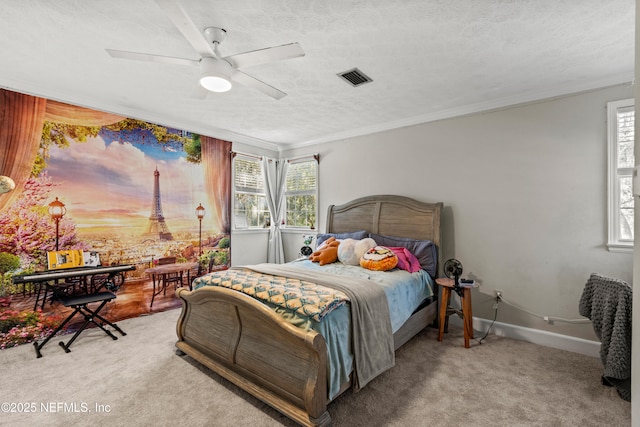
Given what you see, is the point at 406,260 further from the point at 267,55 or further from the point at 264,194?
the point at 264,194

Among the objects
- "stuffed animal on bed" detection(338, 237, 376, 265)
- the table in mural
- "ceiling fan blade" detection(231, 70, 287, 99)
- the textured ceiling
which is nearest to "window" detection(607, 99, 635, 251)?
the textured ceiling

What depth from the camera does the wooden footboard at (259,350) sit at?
1646 mm

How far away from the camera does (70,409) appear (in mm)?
1904

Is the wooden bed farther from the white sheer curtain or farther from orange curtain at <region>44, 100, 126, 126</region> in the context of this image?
the white sheer curtain

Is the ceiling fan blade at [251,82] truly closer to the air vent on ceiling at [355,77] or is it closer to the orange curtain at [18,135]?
the air vent on ceiling at [355,77]

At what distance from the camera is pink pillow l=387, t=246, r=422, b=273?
10.1 feet

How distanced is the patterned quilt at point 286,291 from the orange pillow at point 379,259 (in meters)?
0.96

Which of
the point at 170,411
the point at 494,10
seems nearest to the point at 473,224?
the point at 494,10

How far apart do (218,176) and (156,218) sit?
3.59 feet

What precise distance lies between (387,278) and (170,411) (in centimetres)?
192

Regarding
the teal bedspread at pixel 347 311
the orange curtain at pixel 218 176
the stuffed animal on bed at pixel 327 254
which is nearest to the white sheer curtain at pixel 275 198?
the orange curtain at pixel 218 176

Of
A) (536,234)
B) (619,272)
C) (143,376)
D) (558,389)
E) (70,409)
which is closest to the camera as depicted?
(70,409)

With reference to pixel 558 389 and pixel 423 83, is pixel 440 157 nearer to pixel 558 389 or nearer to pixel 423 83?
pixel 423 83

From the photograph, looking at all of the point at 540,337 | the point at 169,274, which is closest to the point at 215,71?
the point at 169,274
